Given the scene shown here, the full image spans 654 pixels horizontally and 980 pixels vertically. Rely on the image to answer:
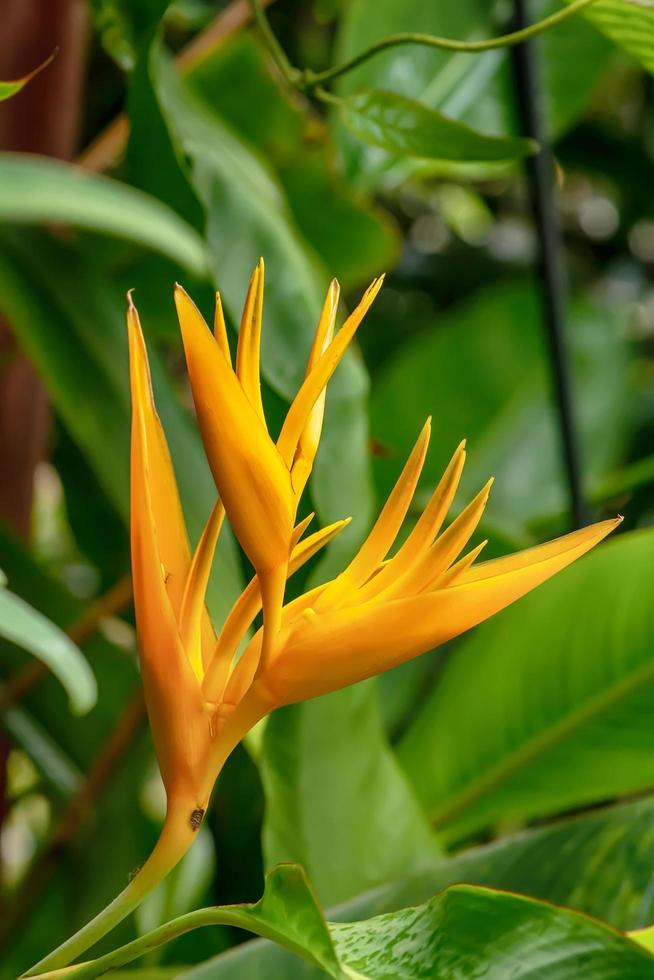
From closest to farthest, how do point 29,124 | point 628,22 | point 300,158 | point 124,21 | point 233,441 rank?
point 233,441 < point 628,22 < point 124,21 < point 29,124 < point 300,158

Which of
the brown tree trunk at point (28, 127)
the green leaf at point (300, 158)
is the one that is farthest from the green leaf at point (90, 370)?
the green leaf at point (300, 158)

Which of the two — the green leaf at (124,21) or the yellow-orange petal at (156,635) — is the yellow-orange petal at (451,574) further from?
the green leaf at (124,21)

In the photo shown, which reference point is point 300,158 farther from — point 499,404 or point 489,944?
point 489,944

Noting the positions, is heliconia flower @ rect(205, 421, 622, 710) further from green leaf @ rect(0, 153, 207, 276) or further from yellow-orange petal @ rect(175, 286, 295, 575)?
green leaf @ rect(0, 153, 207, 276)

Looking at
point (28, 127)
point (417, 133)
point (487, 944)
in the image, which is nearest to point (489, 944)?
point (487, 944)

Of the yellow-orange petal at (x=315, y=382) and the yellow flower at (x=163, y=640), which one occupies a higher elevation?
the yellow-orange petal at (x=315, y=382)

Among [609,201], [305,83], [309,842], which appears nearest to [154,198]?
[305,83]

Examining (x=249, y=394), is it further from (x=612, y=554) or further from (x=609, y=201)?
(x=609, y=201)

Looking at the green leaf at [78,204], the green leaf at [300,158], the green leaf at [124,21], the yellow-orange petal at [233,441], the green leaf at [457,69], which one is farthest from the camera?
the green leaf at [300,158]
